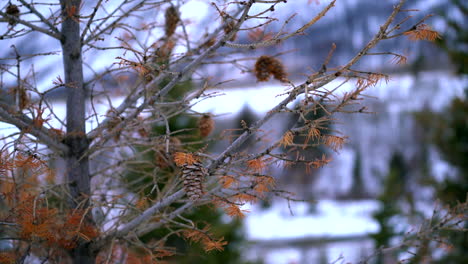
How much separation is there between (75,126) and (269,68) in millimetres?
856

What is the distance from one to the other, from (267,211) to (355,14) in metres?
8.48

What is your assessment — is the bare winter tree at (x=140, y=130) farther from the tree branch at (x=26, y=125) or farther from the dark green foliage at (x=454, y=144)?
the dark green foliage at (x=454, y=144)

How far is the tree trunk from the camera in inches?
77.9

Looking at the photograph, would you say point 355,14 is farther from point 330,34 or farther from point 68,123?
point 68,123

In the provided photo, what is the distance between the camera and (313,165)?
160 centimetres

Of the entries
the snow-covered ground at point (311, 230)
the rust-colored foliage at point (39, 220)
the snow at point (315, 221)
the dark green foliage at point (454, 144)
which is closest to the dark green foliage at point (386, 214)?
the dark green foliage at point (454, 144)

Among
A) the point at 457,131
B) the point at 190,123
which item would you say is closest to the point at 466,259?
the point at 457,131

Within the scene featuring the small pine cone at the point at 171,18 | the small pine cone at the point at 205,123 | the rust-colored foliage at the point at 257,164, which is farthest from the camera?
the small pine cone at the point at 171,18

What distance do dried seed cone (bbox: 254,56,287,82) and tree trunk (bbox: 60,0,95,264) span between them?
75 centimetres

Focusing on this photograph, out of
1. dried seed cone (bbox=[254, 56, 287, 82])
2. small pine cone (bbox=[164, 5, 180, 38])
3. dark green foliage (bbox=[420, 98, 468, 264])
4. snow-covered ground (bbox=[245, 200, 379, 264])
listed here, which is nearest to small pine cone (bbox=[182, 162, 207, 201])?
dried seed cone (bbox=[254, 56, 287, 82])

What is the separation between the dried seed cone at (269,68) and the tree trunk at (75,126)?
0.75 meters

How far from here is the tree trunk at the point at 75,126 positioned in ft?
6.49

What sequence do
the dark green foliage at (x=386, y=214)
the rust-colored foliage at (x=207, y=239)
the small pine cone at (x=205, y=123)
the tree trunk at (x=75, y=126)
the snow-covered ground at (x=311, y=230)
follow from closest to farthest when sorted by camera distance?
1. the rust-colored foliage at (x=207, y=239)
2. the tree trunk at (x=75, y=126)
3. the small pine cone at (x=205, y=123)
4. the dark green foliage at (x=386, y=214)
5. the snow-covered ground at (x=311, y=230)

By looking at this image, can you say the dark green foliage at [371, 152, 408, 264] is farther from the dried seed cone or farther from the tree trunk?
the tree trunk
